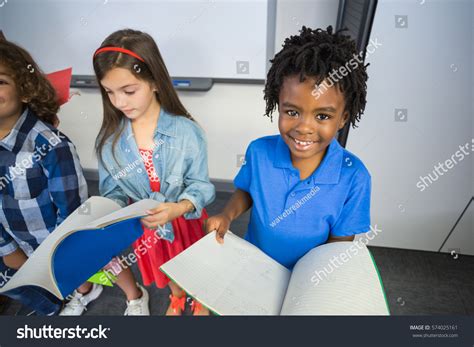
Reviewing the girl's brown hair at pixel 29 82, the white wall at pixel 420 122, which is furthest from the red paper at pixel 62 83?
the white wall at pixel 420 122

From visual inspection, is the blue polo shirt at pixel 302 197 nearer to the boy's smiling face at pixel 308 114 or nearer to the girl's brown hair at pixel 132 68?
the boy's smiling face at pixel 308 114

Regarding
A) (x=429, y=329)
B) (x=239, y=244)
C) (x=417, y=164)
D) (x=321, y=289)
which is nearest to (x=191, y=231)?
(x=239, y=244)

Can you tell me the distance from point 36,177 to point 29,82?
0.87ft

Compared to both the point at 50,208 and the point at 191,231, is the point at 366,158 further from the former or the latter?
the point at 50,208

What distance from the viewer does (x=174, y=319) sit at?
0.65 m

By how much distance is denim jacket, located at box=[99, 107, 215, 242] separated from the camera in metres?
0.87

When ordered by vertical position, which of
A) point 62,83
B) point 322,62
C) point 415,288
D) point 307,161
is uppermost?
point 322,62

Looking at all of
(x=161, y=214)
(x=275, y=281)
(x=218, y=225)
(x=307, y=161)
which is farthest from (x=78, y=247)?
(x=307, y=161)

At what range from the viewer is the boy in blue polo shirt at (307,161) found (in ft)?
1.86

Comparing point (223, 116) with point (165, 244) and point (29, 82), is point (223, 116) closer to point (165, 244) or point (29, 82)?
point (165, 244)

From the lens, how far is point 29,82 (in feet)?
2.72

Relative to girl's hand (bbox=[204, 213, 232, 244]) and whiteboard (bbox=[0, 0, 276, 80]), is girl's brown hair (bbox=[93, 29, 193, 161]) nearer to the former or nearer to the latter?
girl's hand (bbox=[204, 213, 232, 244])

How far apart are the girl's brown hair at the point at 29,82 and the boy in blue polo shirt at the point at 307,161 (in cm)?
62

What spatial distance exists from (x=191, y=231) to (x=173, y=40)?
2.91ft
